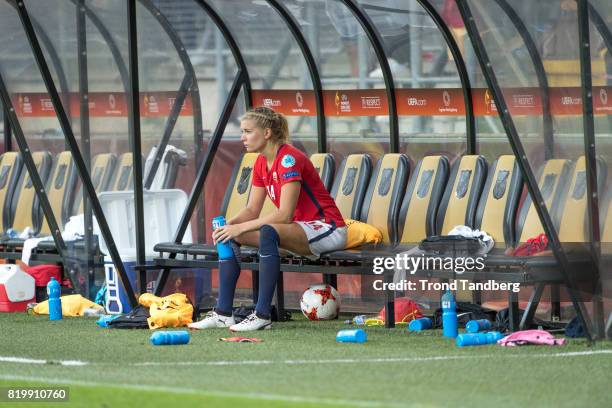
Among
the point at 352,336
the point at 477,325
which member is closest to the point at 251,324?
the point at 352,336

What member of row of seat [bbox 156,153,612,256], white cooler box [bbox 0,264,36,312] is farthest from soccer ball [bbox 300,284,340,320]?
white cooler box [bbox 0,264,36,312]

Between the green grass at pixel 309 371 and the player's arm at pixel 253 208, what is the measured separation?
917mm

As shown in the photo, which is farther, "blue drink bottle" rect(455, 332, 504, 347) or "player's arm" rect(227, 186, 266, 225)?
"player's arm" rect(227, 186, 266, 225)

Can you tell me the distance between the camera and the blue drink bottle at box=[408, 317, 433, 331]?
984cm

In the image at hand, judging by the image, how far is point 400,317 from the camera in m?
10.5

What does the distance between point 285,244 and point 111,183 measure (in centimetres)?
301

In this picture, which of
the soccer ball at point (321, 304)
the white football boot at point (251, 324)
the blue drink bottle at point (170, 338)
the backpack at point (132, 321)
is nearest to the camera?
the blue drink bottle at point (170, 338)

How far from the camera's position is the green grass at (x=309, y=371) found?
6355 millimetres

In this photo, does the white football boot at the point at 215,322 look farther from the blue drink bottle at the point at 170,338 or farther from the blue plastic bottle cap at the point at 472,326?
the blue plastic bottle cap at the point at 472,326

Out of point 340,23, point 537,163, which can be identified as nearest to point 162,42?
point 340,23

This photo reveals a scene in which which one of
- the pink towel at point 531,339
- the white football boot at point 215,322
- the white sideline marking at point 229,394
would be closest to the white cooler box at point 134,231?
the white football boot at point 215,322

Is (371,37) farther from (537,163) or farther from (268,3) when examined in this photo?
(537,163)

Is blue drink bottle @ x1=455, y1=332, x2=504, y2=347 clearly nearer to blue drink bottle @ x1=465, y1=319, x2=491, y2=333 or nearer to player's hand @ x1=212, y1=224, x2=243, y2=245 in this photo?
blue drink bottle @ x1=465, y1=319, x2=491, y2=333

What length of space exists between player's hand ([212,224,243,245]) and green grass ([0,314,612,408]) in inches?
25.8
